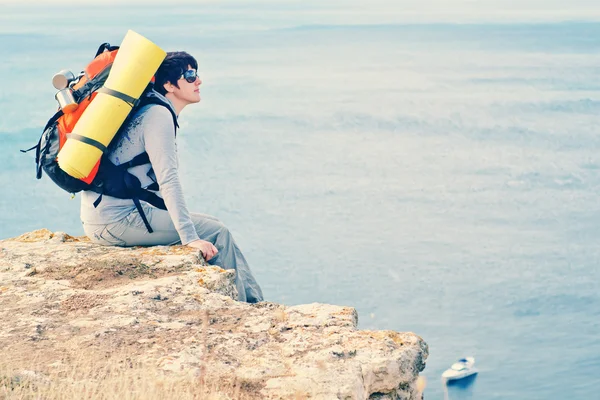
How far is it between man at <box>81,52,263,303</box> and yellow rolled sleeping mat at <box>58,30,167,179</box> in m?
0.12

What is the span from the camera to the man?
554 centimetres

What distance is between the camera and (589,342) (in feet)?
197

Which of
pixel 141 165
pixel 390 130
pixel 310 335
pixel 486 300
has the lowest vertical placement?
pixel 486 300

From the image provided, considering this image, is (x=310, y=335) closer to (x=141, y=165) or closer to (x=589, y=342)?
(x=141, y=165)

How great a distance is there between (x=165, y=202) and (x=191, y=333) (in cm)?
132

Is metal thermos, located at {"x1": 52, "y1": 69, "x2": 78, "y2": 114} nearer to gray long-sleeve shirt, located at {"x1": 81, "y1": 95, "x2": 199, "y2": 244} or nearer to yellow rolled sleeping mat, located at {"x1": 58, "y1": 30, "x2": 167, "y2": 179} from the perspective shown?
yellow rolled sleeping mat, located at {"x1": 58, "y1": 30, "x2": 167, "y2": 179}

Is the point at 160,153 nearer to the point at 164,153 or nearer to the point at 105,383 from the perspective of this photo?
the point at 164,153

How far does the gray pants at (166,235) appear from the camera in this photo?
5.81 metres


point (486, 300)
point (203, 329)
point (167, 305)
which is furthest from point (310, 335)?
point (486, 300)

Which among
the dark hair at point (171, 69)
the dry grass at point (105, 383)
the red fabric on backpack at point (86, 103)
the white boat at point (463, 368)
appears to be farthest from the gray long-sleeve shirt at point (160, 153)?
the white boat at point (463, 368)

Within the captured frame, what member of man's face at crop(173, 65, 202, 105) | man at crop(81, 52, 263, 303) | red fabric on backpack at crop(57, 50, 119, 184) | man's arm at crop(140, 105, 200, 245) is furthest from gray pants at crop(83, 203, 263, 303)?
man's face at crop(173, 65, 202, 105)

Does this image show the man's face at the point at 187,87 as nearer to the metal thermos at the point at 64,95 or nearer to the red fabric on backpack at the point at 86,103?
the red fabric on backpack at the point at 86,103

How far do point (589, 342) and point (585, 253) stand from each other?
945 centimetres

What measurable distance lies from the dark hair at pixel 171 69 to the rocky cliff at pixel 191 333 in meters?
1.15
